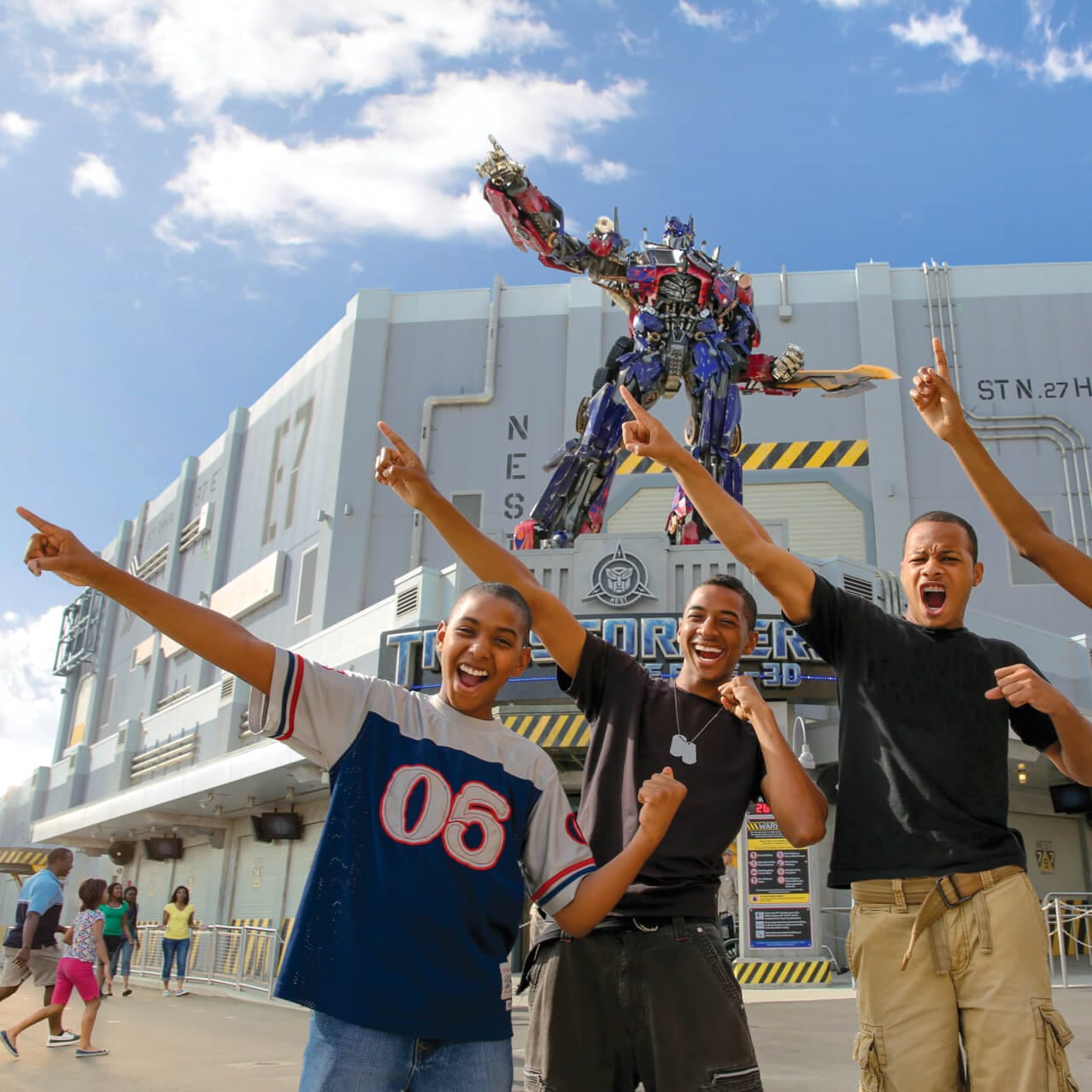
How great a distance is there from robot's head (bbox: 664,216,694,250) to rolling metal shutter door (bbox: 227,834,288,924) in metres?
12.2

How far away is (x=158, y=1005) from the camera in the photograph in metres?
10.8

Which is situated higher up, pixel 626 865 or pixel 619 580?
pixel 619 580

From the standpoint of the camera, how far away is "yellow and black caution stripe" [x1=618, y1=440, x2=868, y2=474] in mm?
18859

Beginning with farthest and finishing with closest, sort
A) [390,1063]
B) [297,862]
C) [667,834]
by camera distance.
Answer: [297,862] → [667,834] → [390,1063]

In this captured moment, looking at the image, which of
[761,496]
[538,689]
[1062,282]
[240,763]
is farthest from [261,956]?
[1062,282]

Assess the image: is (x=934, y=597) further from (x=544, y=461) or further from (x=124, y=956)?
(x=544, y=461)

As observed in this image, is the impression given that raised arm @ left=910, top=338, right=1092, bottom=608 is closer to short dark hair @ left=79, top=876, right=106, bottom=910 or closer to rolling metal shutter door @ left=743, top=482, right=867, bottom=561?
short dark hair @ left=79, top=876, right=106, bottom=910

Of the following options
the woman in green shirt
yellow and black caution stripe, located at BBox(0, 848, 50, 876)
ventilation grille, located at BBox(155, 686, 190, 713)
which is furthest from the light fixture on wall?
yellow and black caution stripe, located at BBox(0, 848, 50, 876)

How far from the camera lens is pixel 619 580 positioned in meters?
12.5

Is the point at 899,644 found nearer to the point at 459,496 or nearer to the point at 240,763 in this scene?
the point at 240,763

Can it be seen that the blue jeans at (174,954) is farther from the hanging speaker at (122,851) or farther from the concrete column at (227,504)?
the hanging speaker at (122,851)

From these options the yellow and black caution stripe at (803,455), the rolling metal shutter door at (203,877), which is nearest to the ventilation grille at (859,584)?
the yellow and black caution stripe at (803,455)

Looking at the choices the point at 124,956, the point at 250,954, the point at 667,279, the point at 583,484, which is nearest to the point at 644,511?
the point at 583,484

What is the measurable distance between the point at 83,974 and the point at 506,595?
21.3ft
